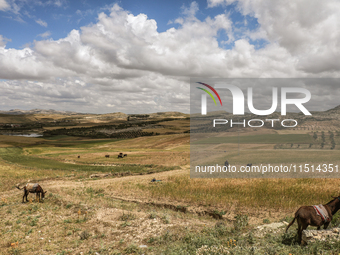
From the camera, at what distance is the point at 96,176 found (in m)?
34.2

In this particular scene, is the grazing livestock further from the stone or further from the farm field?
the farm field

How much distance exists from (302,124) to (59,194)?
145 ft

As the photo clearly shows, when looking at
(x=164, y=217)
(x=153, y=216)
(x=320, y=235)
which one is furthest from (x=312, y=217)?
(x=153, y=216)

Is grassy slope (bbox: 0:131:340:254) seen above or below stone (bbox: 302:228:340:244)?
below

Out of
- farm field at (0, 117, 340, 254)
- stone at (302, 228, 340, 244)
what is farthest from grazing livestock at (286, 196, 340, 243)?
farm field at (0, 117, 340, 254)

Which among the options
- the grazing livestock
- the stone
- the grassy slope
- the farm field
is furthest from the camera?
the grassy slope

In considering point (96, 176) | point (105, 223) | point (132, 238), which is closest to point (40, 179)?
point (96, 176)

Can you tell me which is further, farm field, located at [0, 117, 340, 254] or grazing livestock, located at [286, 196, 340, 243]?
farm field, located at [0, 117, 340, 254]

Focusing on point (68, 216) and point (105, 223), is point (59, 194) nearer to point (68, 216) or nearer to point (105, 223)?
point (68, 216)

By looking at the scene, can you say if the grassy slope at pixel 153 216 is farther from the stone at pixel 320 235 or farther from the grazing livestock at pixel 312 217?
the grazing livestock at pixel 312 217

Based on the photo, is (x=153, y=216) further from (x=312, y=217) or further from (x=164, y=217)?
(x=312, y=217)

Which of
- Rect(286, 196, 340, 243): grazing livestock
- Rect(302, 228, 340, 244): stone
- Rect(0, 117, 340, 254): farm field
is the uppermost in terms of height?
Rect(286, 196, 340, 243): grazing livestock

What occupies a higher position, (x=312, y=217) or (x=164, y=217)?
(x=312, y=217)

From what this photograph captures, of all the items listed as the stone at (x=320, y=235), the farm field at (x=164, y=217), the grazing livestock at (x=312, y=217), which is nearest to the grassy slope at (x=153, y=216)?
the farm field at (x=164, y=217)
